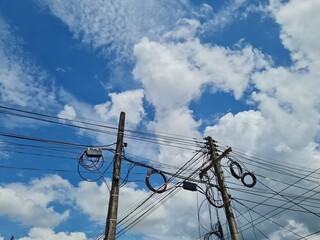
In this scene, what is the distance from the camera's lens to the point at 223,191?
1557 centimetres

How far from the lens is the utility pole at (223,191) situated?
14.1 m

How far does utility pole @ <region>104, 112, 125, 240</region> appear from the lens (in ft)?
34.1

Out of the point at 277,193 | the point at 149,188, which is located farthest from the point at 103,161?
the point at 277,193

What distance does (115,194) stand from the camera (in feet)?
37.2

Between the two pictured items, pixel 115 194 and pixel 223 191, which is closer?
pixel 115 194

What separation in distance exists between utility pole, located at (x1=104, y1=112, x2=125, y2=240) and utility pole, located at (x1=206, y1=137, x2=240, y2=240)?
6.22 meters

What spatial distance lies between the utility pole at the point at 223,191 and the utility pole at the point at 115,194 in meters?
6.22

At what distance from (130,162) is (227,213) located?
593 cm

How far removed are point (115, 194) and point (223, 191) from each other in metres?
6.81

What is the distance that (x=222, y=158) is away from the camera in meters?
16.3

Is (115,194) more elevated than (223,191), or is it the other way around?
(223,191)

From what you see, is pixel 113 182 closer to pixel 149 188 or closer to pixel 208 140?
pixel 149 188

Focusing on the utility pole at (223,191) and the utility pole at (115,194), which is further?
the utility pole at (223,191)

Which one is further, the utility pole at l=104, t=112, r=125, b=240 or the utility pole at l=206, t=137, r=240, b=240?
the utility pole at l=206, t=137, r=240, b=240
